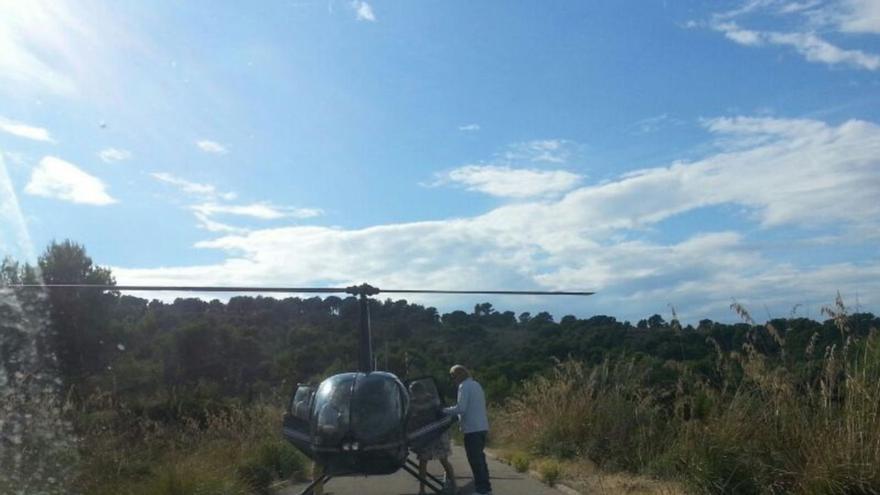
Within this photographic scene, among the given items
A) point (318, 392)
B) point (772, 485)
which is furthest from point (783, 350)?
point (318, 392)

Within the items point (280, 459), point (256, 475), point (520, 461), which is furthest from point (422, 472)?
point (280, 459)

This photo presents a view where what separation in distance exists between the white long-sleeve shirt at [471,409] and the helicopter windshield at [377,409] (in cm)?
88

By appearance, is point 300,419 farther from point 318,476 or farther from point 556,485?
point 556,485

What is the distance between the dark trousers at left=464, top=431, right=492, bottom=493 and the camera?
44.8ft

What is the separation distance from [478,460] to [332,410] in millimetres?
2191

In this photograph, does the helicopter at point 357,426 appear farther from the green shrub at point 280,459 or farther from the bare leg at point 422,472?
the green shrub at point 280,459

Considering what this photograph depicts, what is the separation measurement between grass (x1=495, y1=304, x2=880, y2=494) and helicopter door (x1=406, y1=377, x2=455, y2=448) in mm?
3028

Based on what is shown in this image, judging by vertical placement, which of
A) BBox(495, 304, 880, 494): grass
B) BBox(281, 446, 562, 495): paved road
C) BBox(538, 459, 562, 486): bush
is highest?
BBox(495, 304, 880, 494): grass

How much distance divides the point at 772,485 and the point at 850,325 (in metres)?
1.92

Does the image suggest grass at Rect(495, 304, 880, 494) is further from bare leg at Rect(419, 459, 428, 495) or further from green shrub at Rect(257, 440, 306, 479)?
green shrub at Rect(257, 440, 306, 479)

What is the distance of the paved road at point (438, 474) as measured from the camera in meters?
15.1

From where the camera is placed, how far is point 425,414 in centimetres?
1518

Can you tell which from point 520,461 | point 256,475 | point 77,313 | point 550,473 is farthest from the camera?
point 77,313

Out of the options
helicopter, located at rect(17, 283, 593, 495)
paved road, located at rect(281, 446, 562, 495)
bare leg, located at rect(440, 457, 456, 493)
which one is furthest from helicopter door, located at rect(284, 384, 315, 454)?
bare leg, located at rect(440, 457, 456, 493)
